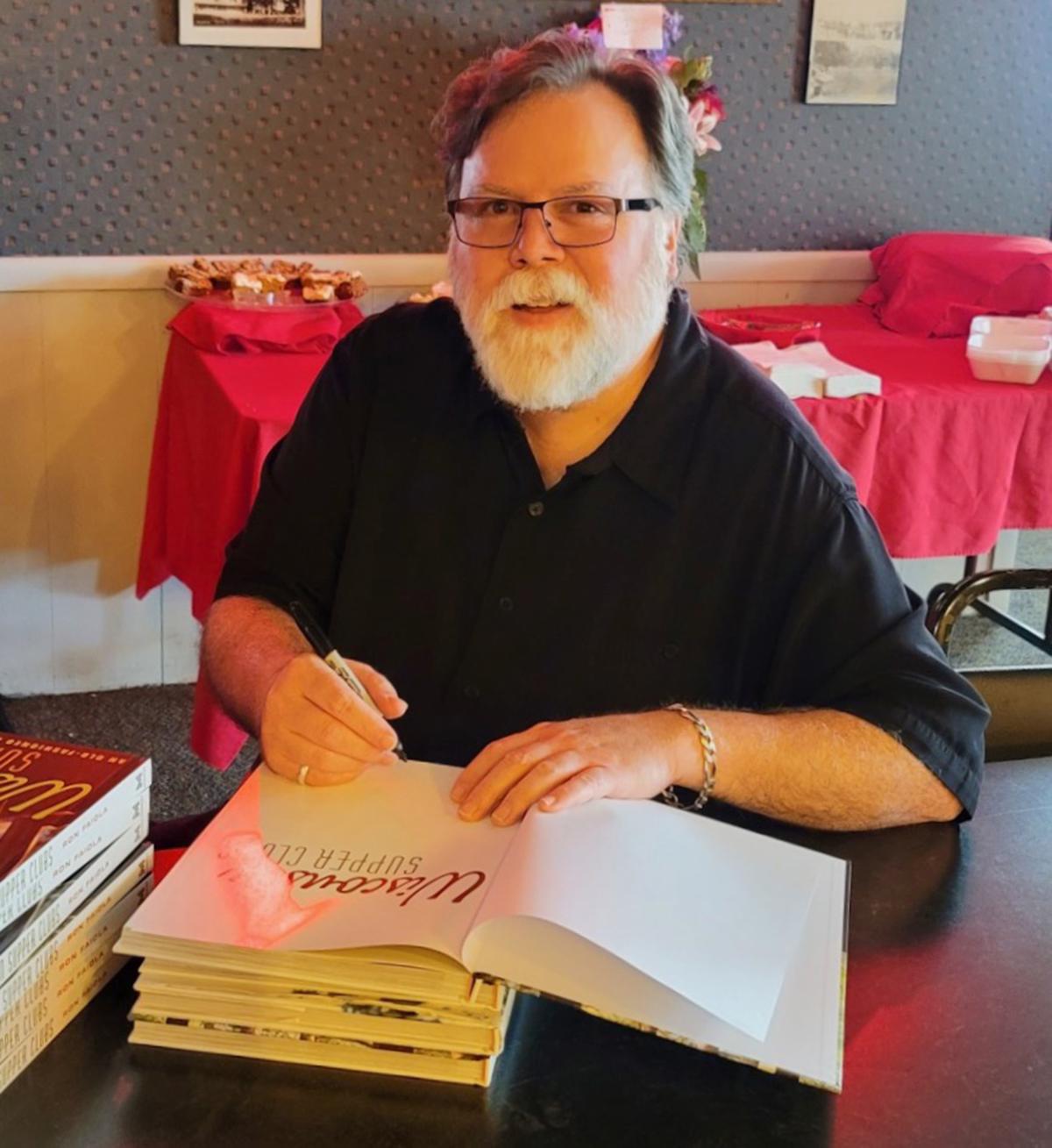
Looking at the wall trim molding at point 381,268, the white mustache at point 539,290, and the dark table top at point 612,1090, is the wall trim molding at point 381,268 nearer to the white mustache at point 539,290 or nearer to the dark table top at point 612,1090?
the white mustache at point 539,290

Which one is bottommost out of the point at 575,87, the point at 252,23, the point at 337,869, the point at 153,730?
the point at 153,730

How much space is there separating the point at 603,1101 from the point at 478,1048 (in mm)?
76

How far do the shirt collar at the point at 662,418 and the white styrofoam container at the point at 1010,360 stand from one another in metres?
1.38

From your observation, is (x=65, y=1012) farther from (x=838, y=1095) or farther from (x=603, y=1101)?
(x=838, y=1095)

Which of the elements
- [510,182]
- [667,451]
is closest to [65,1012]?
[667,451]

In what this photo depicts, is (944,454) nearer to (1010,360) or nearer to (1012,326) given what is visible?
(1010,360)

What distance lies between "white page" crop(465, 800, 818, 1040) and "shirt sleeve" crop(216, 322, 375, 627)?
62 cm

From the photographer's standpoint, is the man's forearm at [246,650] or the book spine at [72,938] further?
the man's forearm at [246,650]

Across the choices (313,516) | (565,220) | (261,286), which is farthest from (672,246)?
(261,286)

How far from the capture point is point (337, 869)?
87cm

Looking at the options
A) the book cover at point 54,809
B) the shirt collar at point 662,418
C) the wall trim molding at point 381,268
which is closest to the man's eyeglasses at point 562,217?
the shirt collar at point 662,418

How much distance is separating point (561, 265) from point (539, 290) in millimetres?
34

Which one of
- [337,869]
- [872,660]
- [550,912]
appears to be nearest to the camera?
[550,912]

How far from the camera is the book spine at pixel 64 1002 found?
2.50ft
